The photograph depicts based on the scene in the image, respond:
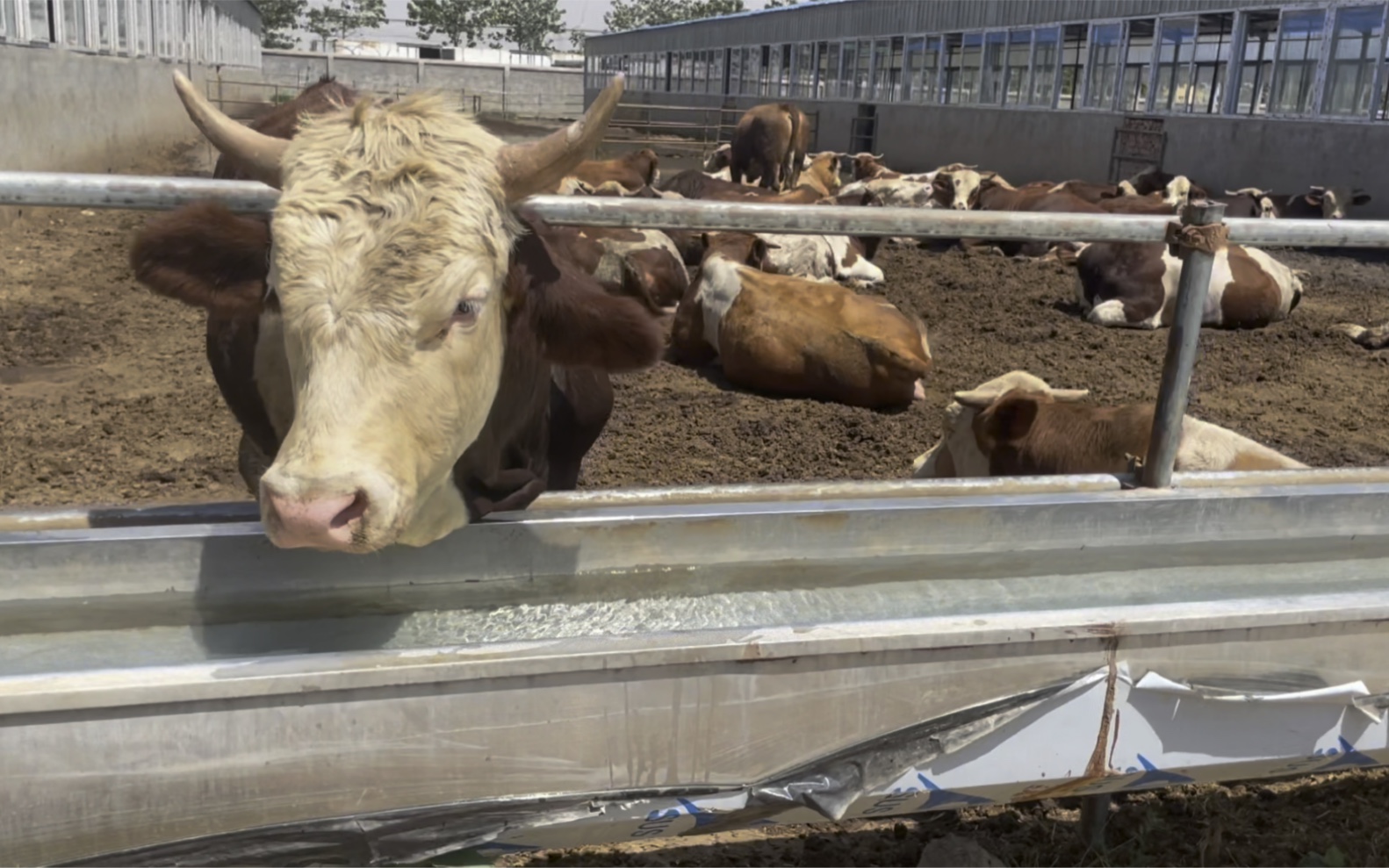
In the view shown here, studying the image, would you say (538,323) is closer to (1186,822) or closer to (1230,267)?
(1186,822)

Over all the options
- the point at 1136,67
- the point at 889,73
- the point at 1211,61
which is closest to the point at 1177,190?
the point at 1211,61

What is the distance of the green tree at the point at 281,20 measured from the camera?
78137 mm

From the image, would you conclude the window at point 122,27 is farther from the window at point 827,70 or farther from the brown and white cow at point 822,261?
the window at point 827,70

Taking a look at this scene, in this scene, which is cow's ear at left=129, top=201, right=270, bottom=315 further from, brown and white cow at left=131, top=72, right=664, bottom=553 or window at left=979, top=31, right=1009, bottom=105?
window at left=979, top=31, right=1009, bottom=105

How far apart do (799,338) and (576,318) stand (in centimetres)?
455

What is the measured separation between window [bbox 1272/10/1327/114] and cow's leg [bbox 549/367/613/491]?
16220 millimetres

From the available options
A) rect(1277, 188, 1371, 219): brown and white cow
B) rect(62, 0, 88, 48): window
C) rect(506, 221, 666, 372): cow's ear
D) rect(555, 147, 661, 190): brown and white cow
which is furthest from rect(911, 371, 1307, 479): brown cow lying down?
rect(62, 0, 88, 48): window


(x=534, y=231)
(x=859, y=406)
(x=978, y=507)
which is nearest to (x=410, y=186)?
(x=534, y=231)

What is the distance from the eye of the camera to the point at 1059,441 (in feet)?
13.8

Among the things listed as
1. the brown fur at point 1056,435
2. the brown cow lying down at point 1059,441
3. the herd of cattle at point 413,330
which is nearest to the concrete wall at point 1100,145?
the brown cow lying down at point 1059,441

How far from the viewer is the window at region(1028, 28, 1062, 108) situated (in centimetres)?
2303

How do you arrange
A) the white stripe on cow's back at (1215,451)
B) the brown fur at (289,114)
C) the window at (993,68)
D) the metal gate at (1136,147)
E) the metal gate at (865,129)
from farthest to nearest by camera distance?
the metal gate at (865,129) → the window at (993,68) → the metal gate at (1136,147) → the white stripe on cow's back at (1215,451) → the brown fur at (289,114)

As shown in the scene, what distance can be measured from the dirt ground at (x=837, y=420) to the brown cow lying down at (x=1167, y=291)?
205mm

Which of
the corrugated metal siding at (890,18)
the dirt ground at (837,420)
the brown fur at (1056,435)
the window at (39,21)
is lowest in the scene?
the dirt ground at (837,420)
